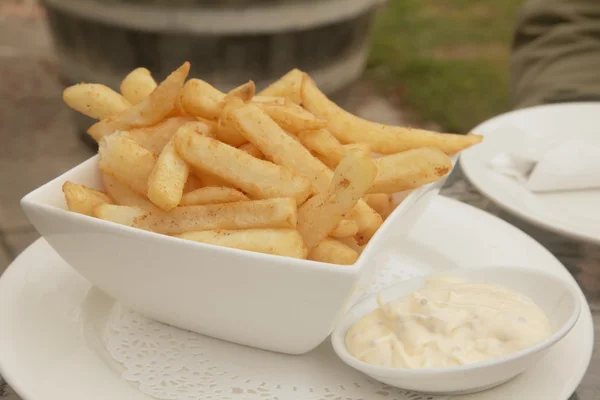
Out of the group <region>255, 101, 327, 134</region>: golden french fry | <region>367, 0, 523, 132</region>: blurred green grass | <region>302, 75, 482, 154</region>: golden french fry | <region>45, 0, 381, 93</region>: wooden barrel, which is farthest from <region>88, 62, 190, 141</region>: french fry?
<region>367, 0, 523, 132</region>: blurred green grass

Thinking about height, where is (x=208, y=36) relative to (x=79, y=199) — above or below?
below

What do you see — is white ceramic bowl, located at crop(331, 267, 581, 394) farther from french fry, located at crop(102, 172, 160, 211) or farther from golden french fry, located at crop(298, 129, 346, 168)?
french fry, located at crop(102, 172, 160, 211)

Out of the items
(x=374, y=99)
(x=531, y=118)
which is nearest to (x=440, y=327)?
(x=531, y=118)

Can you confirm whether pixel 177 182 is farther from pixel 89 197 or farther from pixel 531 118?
pixel 531 118

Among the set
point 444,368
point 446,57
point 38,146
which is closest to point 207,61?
point 38,146

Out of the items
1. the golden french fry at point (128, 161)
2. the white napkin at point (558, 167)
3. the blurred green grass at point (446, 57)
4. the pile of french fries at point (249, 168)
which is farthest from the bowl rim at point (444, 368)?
the blurred green grass at point (446, 57)

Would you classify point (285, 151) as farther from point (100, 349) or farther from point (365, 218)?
point (100, 349)

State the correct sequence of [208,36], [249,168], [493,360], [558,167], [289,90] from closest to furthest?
[493,360]
[249,168]
[289,90]
[558,167]
[208,36]
